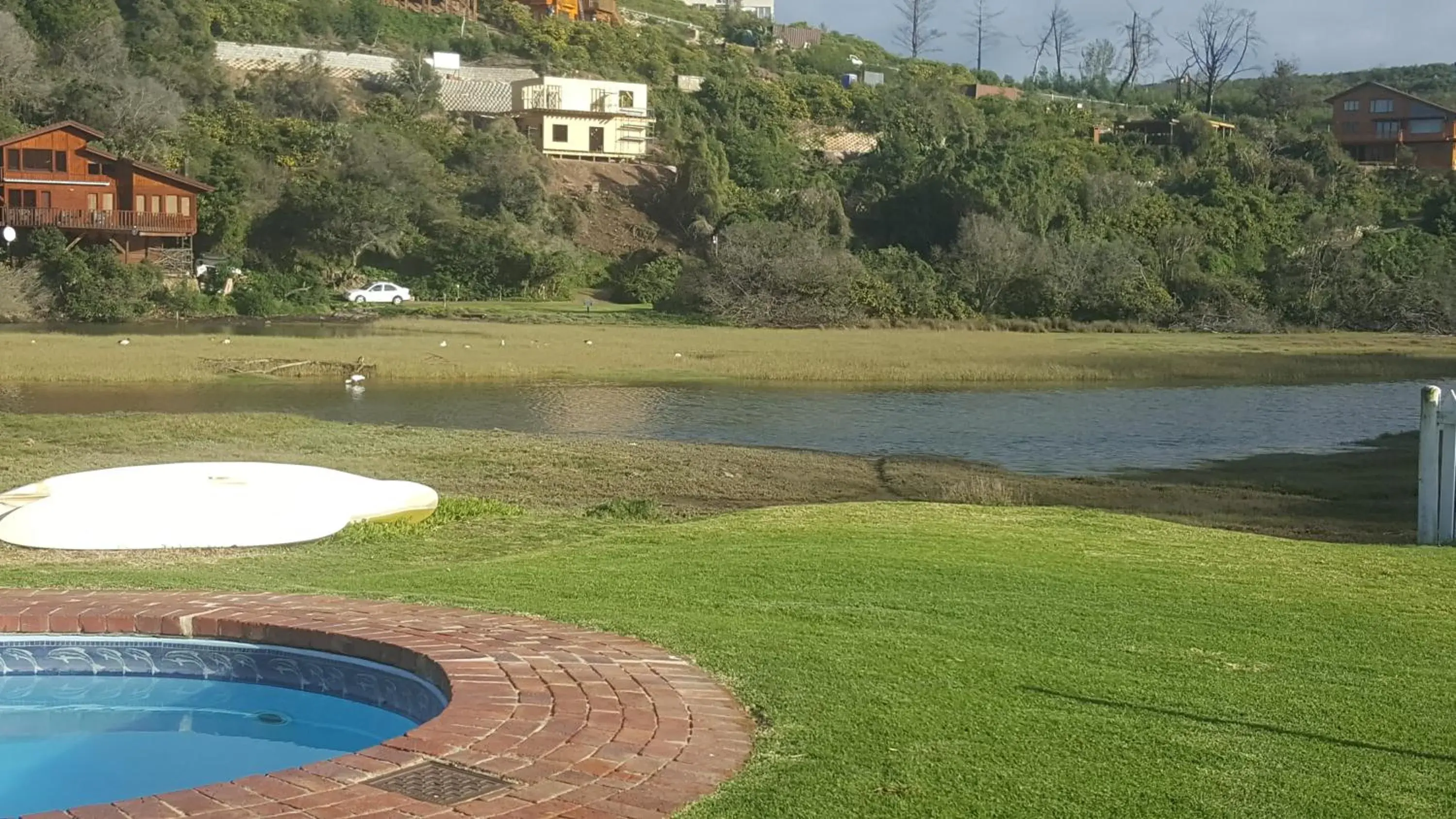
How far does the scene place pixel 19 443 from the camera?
2311 cm

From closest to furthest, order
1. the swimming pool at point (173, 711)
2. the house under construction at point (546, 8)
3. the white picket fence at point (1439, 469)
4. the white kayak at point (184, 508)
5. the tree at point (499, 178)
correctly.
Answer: the swimming pool at point (173, 711) < the white kayak at point (184, 508) < the white picket fence at point (1439, 469) < the tree at point (499, 178) < the house under construction at point (546, 8)

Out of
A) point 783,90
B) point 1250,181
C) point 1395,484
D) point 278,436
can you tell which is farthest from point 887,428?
point 783,90

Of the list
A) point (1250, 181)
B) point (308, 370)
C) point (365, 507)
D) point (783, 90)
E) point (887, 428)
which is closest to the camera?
point (365, 507)

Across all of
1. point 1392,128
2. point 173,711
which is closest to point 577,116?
point 1392,128

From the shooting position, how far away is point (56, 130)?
6100 centimetres

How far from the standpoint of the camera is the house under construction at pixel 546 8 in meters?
119

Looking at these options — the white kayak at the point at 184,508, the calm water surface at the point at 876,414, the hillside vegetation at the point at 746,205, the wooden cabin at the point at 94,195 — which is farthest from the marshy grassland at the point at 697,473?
the wooden cabin at the point at 94,195

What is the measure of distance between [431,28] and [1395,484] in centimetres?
10016

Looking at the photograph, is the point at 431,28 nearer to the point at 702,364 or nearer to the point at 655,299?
the point at 655,299

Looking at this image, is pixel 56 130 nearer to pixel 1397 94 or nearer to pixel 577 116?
pixel 577 116

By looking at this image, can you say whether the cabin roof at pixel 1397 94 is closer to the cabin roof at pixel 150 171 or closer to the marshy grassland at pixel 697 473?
the cabin roof at pixel 150 171

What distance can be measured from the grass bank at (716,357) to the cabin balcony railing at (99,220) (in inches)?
494

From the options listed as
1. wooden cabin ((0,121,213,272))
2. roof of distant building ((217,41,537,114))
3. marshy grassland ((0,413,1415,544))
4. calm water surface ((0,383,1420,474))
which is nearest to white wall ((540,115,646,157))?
roof of distant building ((217,41,537,114))

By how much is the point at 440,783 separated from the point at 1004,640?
Result: 3.63 meters
